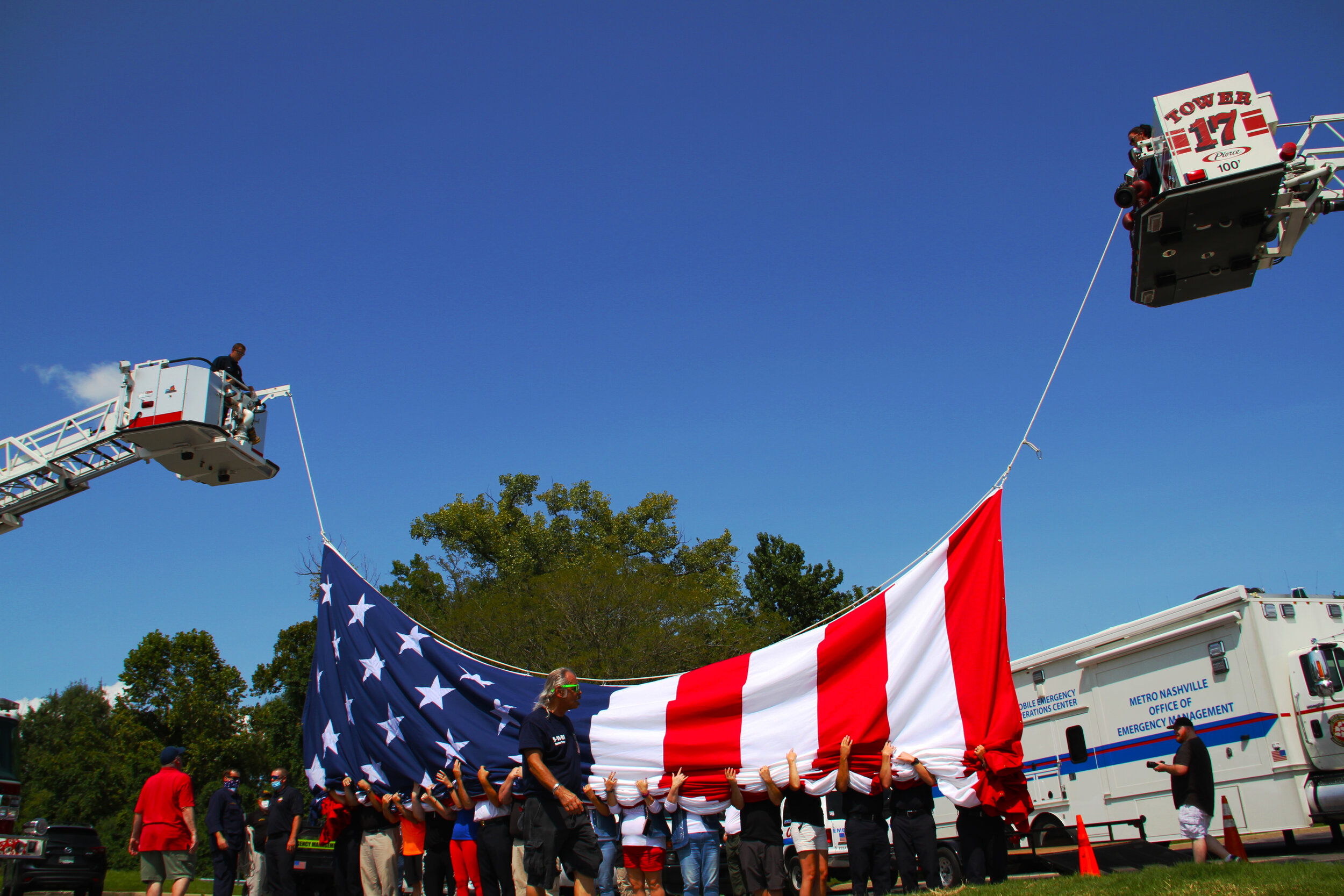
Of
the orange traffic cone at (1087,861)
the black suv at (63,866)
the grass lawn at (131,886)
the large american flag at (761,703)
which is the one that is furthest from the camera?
the grass lawn at (131,886)

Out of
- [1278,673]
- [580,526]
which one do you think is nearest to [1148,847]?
[1278,673]

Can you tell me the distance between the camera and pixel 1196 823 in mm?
7715

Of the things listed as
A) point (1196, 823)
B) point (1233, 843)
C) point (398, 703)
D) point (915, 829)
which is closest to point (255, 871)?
point (398, 703)

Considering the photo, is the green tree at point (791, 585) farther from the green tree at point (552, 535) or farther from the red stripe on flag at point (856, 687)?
the red stripe on flag at point (856, 687)

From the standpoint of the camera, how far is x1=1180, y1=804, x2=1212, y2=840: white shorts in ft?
25.2

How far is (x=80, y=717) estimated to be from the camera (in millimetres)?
69375

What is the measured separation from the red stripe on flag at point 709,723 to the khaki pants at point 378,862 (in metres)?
3.41

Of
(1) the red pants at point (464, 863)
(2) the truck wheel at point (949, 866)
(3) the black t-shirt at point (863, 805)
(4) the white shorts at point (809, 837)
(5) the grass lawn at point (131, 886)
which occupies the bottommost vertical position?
(5) the grass lawn at point (131, 886)

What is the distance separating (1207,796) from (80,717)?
267 feet

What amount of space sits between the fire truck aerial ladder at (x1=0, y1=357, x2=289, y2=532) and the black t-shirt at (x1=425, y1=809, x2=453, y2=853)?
6.43 metres

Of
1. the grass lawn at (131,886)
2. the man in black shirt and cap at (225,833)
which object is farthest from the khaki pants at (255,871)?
the grass lawn at (131,886)

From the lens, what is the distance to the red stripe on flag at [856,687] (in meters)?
7.04

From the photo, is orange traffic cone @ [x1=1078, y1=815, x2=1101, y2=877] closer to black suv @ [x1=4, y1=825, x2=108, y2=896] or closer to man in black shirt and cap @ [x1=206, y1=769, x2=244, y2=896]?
man in black shirt and cap @ [x1=206, y1=769, x2=244, y2=896]

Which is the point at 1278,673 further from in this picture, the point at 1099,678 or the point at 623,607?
the point at 623,607
